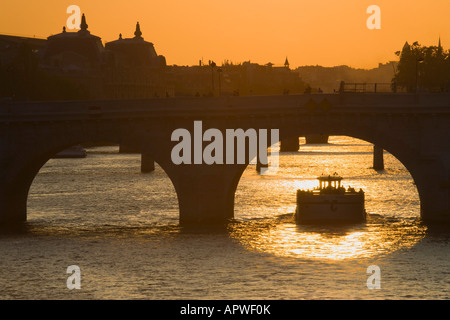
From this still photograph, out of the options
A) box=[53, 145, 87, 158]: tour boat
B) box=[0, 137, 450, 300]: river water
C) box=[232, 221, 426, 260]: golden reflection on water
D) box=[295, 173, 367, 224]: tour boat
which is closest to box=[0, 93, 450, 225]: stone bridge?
box=[0, 137, 450, 300]: river water

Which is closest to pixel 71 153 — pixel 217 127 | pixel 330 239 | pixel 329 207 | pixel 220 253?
pixel 329 207

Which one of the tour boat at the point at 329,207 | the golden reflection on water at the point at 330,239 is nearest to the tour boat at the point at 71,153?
the golden reflection on water at the point at 330,239

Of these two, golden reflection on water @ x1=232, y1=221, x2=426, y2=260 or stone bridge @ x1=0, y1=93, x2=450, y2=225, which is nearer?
golden reflection on water @ x1=232, y1=221, x2=426, y2=260

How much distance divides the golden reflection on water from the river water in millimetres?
62

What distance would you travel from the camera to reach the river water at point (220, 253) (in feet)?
164

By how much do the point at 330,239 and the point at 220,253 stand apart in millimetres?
8210

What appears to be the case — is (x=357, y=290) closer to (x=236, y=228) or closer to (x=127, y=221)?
(x=236, y=228)

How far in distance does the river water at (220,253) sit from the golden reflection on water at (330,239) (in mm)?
62

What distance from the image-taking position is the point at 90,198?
9056 centimetres

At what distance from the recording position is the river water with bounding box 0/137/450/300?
4988 cm

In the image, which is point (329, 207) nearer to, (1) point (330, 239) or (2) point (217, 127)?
(1) point (330, 239)

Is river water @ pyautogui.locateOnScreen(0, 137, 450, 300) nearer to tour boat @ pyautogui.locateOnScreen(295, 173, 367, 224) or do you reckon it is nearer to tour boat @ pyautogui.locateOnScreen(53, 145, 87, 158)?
tour boat @ pyautogui.locateOnScreen(295, 173, 367, 224)
